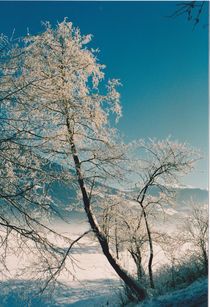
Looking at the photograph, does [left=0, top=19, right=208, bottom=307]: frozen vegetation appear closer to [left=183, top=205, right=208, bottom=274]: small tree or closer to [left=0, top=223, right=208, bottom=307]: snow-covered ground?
[left=0, top=223, right=208, bottom=307]: snow-covered ground

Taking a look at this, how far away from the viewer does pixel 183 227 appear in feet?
37.4

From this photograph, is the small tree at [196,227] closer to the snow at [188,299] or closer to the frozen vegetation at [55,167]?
the frozen vegetation at [55,167]

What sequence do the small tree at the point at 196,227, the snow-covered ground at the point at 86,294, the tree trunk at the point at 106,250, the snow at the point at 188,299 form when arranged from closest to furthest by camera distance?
the snow at the point at 188,299 → the snow-covered ground at the point at 86,294 → the tree trunk at the point at 106,250 → the small tree at the point at 196,227

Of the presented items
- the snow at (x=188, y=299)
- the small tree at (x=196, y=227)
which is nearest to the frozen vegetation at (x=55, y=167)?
the snow at (x=188, y=299)

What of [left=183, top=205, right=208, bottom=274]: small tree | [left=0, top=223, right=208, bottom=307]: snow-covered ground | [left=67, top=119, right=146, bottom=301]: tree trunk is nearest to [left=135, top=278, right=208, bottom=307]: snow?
[left=0, top=223, right=208, bottom=307]: snow-covered ground

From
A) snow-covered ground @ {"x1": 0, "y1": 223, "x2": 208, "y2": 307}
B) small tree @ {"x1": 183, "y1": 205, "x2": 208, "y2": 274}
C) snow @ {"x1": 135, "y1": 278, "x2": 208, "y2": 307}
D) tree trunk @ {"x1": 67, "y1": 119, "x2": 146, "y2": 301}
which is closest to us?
snow @ {"x1": 135, "y1": 278, "x2": 208, "y2": 307}

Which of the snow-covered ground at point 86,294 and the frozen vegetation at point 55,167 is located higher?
the frozen vegetation at point 55,167

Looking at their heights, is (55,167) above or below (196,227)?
above

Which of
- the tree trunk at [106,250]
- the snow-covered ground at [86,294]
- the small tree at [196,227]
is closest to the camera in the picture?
the snow-covered ground at [86,294]

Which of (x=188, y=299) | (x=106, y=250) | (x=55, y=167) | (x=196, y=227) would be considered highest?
(x=55, y=167)

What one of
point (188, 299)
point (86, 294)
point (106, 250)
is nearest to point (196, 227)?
point (86, 294)

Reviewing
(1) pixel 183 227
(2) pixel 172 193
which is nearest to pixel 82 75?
(2) pixel 172 193

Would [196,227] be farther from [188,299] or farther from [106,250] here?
[188,299]

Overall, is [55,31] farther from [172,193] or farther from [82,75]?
[172,193]
